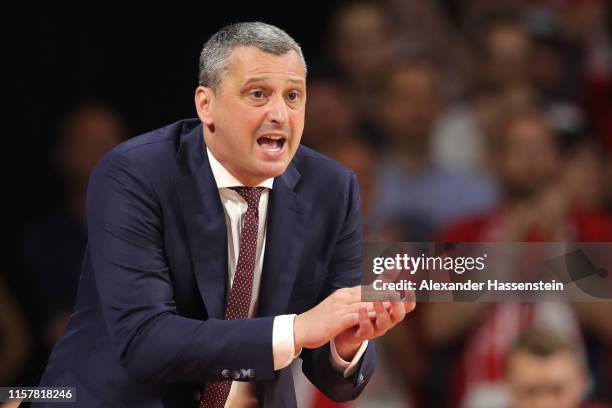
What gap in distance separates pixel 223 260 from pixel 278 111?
1.05 feet

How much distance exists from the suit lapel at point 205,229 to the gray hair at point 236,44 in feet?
0.58

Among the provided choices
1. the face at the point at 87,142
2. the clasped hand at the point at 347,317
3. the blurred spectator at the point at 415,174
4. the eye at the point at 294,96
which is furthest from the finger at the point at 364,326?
the face at the point at 87,142

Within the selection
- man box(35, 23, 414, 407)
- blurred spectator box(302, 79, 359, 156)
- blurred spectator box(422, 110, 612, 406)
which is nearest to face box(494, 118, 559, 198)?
blurred spectator box(422, 110, 612, 406)

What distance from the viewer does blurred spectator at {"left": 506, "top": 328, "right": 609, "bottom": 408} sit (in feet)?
12.1

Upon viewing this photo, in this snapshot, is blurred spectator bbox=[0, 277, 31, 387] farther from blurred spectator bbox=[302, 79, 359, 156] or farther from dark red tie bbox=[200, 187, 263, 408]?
dark red tie bbox=[200, 187, 263, 408]

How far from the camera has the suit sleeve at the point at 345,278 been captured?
2.34 metres

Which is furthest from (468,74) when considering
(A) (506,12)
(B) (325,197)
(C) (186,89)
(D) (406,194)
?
(B) (325,197)

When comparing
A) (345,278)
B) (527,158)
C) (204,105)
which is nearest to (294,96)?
(204,105)

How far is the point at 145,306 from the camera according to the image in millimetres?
2162

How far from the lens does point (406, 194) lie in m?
4.45

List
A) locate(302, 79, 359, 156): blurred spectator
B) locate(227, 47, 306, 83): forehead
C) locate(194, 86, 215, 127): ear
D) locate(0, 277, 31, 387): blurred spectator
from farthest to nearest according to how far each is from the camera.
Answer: locate(302, 79, 359, 156): blurred spectator < locate(0, 277, 31, 387): blurred spectator < locate(194, 86, 215, 127): ear < locate(227, 47, 306, 83): forehead

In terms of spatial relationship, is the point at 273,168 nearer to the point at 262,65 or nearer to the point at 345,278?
the point at 262,65

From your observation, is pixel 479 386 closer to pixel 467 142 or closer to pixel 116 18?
pixel 467 142

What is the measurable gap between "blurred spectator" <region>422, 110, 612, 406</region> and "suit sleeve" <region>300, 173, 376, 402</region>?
1.65m
